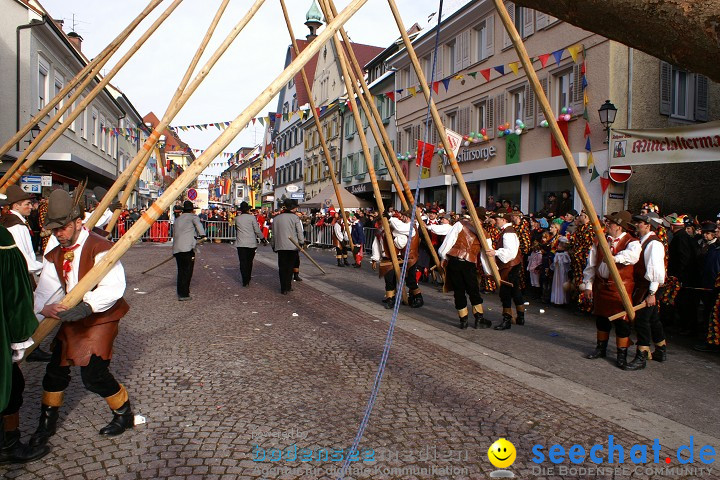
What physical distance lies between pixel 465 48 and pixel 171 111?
21198mm

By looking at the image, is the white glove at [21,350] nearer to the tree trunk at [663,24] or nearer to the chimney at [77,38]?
the tree trunk at [663,24]

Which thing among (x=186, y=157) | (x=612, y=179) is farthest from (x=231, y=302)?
(x=186, y=157)

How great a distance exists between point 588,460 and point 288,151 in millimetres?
56054

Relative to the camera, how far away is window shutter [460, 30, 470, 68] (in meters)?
24.3

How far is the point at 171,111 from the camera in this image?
5426 mm

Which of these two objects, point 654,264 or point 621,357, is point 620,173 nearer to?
point 654,264

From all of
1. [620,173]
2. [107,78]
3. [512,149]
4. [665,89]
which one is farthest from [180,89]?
[512,149]

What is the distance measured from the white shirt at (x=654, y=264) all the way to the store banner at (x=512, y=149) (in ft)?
48.5

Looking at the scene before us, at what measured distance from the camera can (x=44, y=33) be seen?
2464 cm

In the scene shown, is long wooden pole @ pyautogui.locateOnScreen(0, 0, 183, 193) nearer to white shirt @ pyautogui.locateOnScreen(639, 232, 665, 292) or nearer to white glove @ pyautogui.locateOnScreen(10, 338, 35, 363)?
white glove @ pyautogui.locateOnScreen(10, 338, 35, 363)

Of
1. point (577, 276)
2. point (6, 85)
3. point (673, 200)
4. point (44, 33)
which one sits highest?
point (44, 33)

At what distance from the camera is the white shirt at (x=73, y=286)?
3.95m

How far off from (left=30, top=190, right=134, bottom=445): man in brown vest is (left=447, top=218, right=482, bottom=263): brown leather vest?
18.1ft

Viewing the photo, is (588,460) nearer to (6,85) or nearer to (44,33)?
(6,85)
